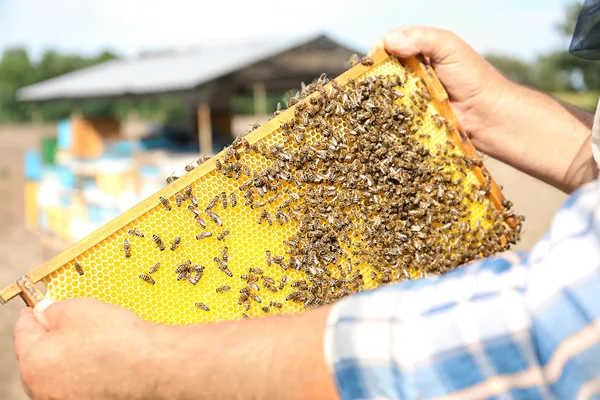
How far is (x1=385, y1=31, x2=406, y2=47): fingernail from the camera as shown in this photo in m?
2.80

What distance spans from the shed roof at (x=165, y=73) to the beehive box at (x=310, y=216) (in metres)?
10.3

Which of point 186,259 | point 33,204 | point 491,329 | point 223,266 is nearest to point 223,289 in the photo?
point 223,266

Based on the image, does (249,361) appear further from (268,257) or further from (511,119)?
(511,119)

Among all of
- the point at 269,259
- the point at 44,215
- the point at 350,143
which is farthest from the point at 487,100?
the point at 44,215

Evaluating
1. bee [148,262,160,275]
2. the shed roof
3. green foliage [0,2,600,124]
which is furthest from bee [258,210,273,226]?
green foliage [0,2,600,124]

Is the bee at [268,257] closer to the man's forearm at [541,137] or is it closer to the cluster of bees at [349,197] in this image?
the cluster of bees at [349,197]

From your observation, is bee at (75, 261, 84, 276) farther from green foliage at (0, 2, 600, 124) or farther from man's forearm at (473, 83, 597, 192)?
green foliage at (0, 2, 600, 124)

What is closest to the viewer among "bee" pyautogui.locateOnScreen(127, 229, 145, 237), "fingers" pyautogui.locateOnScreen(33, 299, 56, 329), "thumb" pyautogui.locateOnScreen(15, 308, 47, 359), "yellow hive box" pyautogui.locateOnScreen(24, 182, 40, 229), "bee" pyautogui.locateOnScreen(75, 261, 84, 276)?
"thumb" pyautogui.locateOnScreen(15, 308, 47, 359)

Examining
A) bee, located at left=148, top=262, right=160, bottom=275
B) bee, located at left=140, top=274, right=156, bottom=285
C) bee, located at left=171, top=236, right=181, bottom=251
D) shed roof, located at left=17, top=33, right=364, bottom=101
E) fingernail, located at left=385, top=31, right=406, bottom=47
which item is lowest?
shed roof, located at left=17, top=33, right=364, bottom=101

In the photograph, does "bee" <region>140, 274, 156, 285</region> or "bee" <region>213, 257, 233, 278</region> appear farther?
"bee" <region>213, 257, 233, 278</region>

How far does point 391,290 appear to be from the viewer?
1.36 meters

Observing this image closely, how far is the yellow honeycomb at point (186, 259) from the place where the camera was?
213 cm

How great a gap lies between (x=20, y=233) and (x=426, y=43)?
1688 cm

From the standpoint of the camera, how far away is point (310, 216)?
8.00ft
